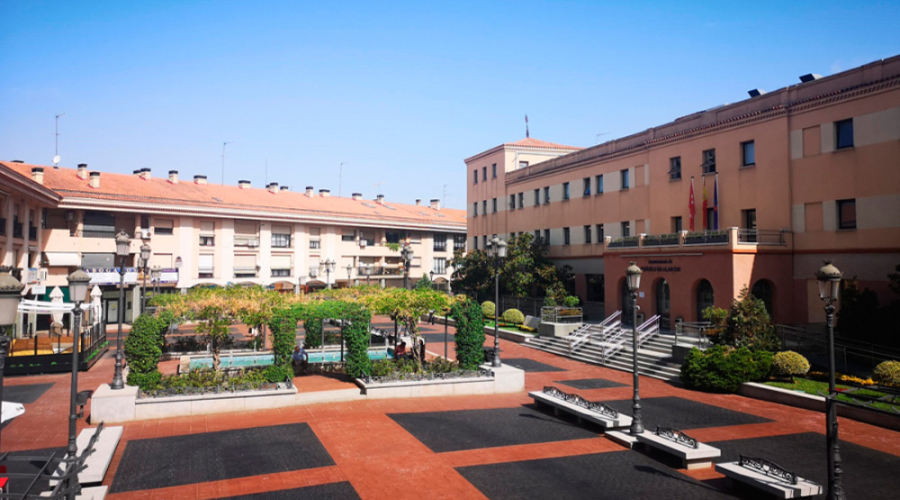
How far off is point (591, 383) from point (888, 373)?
9.49m

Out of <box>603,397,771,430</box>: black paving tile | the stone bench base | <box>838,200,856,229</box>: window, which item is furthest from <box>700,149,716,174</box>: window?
the stone bench base

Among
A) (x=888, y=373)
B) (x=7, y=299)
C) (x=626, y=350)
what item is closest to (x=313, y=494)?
(x=7, y=299)

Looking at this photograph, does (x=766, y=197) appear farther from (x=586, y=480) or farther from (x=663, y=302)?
(x=586, y=480)

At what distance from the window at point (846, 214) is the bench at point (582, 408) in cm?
1650

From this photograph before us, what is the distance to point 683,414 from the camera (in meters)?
17.7

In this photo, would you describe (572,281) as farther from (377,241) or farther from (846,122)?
(377,241)

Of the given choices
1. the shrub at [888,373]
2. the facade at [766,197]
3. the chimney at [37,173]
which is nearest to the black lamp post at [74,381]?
the shrub at [888,373]

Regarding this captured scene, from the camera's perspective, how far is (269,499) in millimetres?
10938

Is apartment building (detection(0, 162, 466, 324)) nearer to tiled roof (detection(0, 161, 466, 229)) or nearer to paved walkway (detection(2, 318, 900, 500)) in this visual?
tiled roof (detection(0, 161, 466, 229))

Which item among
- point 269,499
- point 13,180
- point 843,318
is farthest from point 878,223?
point 13,180

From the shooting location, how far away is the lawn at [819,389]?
16.9m

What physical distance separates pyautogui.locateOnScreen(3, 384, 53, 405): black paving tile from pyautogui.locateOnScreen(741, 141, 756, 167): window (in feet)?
105

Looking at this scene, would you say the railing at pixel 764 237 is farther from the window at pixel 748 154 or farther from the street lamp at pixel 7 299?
the street lamp at pixel 7 299

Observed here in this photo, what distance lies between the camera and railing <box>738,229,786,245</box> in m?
27.2
